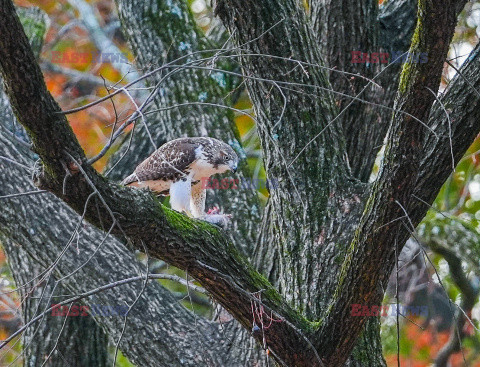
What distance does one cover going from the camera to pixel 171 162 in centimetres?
552

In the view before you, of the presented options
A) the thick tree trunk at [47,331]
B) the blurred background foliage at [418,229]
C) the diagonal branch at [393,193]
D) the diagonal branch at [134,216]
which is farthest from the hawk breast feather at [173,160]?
the diagonal branch at [393,193]

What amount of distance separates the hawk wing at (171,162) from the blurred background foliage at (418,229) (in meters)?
0.40

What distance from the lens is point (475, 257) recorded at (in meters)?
6.05

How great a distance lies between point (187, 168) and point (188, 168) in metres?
0.01

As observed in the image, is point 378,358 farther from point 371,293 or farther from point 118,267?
point 118,267

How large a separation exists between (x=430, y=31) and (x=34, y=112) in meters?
1.72

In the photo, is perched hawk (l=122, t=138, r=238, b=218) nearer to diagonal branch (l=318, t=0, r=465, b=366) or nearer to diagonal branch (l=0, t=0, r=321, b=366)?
diagonal branch (l=0, t=0, r=321, b=366)

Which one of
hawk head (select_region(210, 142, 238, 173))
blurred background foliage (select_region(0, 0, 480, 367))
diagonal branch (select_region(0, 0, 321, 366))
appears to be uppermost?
diagonal branch (select_region(0, 0, 321, 366))

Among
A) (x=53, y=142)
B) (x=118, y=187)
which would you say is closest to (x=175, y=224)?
(x=118, y=187)

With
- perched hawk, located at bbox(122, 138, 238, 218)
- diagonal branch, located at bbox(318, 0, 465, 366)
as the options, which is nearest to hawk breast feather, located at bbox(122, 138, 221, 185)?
perched hawk, located at bbox(122, 138, 238, 218)

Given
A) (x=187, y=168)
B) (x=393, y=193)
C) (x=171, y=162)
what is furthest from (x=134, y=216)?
(x=187, y=168)

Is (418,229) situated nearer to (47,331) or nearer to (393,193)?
(393,193)

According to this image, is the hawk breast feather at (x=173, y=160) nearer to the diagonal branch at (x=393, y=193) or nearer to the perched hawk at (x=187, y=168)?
the perched hawk at (x=187, y=168)

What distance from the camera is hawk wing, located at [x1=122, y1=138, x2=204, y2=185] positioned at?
5570mm
